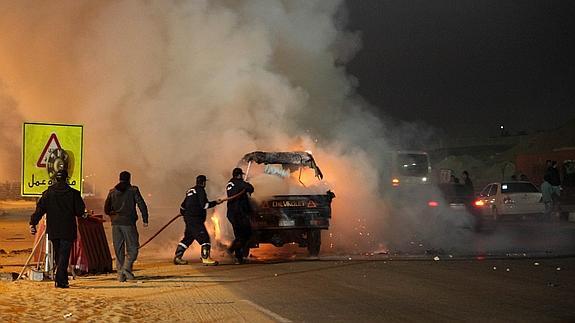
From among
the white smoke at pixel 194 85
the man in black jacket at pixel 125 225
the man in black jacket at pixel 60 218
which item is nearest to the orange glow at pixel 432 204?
the white smoke at pixel 194 85

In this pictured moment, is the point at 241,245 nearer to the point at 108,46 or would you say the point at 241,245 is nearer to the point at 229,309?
the point at 229,309

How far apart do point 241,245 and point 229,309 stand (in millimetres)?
6044

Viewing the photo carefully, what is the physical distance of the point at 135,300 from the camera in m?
10.6

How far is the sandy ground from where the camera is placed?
9242 mm

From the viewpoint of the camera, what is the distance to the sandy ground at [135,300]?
9.24 m

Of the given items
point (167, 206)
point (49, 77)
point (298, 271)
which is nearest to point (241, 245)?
point (298, 271)

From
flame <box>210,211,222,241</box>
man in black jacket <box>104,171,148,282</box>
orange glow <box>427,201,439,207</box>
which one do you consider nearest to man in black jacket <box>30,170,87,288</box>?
man in black jacket <box>104,171,148,282</box>

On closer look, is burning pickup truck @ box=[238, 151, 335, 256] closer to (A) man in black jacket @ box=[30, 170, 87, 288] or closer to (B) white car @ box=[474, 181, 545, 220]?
(A) man in black jacket @ box=[30, 170, 87, 288]

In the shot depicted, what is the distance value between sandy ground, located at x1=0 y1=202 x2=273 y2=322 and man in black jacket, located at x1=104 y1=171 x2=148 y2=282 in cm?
34

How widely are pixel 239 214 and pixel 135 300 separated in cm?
569

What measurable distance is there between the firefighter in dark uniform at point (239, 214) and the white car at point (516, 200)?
1363cm

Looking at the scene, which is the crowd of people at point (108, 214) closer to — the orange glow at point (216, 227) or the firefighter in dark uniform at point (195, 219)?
the firefighter in dark uniform at point (195, 219)

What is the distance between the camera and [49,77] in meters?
25.0

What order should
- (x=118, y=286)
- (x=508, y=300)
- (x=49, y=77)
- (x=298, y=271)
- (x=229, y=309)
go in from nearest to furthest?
(x=229, y=309)
(x=508, y=300)
(x=118, y=286)
(x=298, y=271)
(x=49, y=77)
